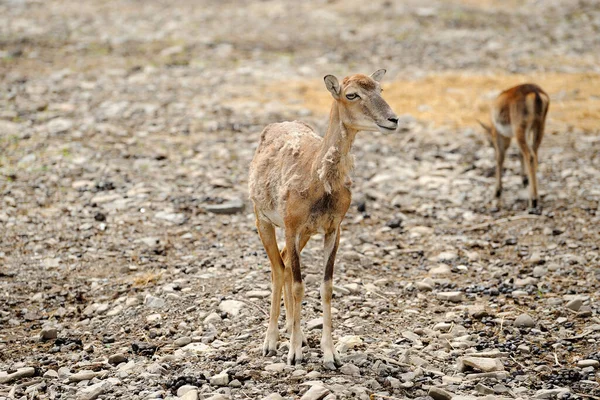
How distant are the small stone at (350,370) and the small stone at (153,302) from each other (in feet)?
8.33

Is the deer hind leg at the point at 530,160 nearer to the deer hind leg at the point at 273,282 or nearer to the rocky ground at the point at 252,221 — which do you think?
the rocky ground at the point at 252,221

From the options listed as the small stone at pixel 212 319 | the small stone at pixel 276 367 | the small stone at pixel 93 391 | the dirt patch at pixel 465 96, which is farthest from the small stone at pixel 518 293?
the dirt patch at pixel 465 96

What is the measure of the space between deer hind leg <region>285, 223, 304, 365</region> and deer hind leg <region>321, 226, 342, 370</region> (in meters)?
0.22

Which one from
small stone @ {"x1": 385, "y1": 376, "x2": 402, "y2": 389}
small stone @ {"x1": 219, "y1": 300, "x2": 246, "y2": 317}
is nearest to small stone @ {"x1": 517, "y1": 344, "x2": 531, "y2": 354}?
small stone @ {"x1": 385, "y1": 376, "x2": 402, "y2": 389}

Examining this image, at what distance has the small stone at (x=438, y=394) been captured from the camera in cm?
682

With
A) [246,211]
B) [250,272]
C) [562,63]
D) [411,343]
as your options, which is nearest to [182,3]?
[562,63]

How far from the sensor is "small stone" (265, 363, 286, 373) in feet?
23.8

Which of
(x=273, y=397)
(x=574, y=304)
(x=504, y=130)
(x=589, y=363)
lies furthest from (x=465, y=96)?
(x=273, y=397)

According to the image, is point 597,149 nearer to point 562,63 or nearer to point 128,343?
point 562,63

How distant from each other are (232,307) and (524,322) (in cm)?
309

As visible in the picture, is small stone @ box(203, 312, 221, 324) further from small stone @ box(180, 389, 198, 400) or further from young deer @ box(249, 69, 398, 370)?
small stone @ box(180, 389, 198, 400)

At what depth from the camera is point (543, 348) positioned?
26.5 feet

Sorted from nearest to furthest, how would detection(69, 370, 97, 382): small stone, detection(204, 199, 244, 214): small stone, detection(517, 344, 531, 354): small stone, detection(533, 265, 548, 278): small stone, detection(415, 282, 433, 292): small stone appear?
detection(69, 370, 97, 382): small stone
detection(517, 344, 531, 354): small stone
detection(415, 282, 433, 292): small stone
detection(533, 265, 548, 278): small stone
detection(204, 199, 244, 214): small stone

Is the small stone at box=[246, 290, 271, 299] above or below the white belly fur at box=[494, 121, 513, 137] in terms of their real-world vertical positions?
below
